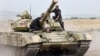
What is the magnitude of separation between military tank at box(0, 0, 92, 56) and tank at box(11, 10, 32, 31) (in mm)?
759

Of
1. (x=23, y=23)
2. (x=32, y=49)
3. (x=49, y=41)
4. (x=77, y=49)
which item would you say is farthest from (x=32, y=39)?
(x=23, y=23)

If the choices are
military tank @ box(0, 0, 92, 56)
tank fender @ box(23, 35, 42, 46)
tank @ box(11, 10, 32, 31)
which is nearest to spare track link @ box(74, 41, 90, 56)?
military tank @ box(0, 0, 92, 56)

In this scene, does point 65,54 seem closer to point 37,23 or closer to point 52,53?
point 52,53

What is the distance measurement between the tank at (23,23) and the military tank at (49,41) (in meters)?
0.76

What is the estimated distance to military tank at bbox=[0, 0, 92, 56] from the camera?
63.0ft

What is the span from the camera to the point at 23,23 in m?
21.7

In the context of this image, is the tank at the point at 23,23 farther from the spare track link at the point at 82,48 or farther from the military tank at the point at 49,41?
the spare track link at the point at 82,48

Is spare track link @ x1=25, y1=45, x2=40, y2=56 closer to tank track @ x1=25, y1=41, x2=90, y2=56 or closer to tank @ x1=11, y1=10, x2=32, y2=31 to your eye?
tank track @ x1=25, y1=41, x2=90, y2=56

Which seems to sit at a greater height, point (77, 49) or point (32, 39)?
point (32, 39)

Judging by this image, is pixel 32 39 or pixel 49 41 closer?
pixel 32 39

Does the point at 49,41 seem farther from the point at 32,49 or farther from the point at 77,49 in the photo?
the point at 77,49

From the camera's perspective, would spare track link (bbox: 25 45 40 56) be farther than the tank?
No

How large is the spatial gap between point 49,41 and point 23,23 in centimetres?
251

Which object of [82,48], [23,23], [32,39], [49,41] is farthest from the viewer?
[23,23]
